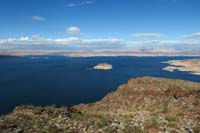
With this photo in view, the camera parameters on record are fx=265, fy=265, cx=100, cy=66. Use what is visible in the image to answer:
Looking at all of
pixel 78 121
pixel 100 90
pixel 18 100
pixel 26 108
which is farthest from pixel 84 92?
pixel 78 121

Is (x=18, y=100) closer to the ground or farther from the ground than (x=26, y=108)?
closer to the ground

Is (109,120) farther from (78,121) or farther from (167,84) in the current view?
(167,84)

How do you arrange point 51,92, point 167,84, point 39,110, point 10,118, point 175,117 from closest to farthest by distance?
1. point 175,117
2. point 10,118
3. point 39,110
4. point 167,84
5. point 51,92

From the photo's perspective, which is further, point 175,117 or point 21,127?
point 175,117

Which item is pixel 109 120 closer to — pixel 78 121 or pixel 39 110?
pixel 78 121

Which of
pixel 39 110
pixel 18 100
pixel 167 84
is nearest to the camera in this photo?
pixel 39 110

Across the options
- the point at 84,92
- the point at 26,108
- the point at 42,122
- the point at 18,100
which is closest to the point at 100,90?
the point at 84,92
